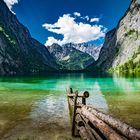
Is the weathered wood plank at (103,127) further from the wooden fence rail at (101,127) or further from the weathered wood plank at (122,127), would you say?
the weathered wood plank at (122,127)

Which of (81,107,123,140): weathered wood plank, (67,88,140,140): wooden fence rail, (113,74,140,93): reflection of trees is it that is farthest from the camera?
(113,74,140,93): reflection of trees

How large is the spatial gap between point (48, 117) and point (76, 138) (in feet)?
24.3

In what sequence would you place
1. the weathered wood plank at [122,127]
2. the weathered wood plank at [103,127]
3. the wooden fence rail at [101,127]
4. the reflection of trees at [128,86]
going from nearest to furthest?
the weathered wood plank at [122,127]
the wooden fence rail at [101,127]
the weathered wood plank at [103,127]
the reflection of trees at [128,86]

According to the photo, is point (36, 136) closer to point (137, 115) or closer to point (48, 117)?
point (48, 117)

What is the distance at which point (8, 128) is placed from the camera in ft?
64.7

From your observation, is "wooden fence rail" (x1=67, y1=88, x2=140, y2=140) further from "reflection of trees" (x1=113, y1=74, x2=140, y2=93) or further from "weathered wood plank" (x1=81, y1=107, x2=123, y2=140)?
"reflection of trees" (x1=113, y1=74, x2=140, y2=93)

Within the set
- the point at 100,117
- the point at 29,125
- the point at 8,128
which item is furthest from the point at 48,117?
the point at 100,117

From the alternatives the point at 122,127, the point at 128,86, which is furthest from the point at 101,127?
the point at 128,86

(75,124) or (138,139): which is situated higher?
(138,139)

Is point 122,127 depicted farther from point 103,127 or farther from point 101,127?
point 101,127

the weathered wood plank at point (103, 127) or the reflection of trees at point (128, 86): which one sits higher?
the reflection of trees at point (128, 86)

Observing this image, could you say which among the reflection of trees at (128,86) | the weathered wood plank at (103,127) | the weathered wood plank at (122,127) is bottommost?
the weathered wood plank at (103,127)

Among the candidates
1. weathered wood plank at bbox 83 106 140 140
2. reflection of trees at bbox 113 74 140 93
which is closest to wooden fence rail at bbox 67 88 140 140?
weathered wood plank at bbox 83 106 140 140

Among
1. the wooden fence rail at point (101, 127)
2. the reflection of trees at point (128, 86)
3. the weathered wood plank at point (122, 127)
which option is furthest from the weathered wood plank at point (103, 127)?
the reflection of trees at point (128, 86)
